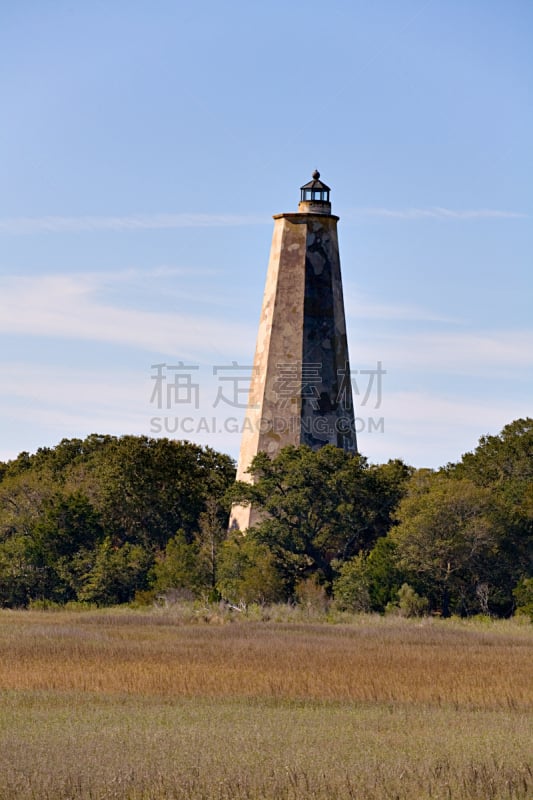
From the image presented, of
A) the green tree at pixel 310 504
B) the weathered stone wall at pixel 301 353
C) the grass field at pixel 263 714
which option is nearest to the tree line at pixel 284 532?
the green tree at pixel 310 504

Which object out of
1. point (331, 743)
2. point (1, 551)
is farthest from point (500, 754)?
point (1, 551)

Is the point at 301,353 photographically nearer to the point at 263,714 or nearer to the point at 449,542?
the point at 449,542

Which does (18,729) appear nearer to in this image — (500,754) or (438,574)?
(500,754)

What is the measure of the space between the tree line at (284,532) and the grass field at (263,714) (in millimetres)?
7438

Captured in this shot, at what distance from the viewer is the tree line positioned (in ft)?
121

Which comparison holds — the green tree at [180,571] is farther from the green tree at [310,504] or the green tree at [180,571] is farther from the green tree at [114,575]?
the green tree at [310,504]

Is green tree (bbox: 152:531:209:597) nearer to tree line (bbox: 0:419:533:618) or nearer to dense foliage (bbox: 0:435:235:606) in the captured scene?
tree line (bbox: 0:419:533:618)

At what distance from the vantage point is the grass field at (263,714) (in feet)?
39.3

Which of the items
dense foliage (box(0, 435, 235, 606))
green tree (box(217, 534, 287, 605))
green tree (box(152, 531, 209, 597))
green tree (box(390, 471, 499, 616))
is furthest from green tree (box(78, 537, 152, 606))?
green tree (box(390, 471, 499, 616))

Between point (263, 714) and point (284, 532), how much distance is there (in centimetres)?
2205

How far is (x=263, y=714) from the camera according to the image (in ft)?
54.6

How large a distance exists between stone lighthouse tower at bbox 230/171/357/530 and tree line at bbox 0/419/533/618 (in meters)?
2.57

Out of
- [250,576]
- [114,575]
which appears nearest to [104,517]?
[114,575]

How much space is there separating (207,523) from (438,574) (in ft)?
34.7
